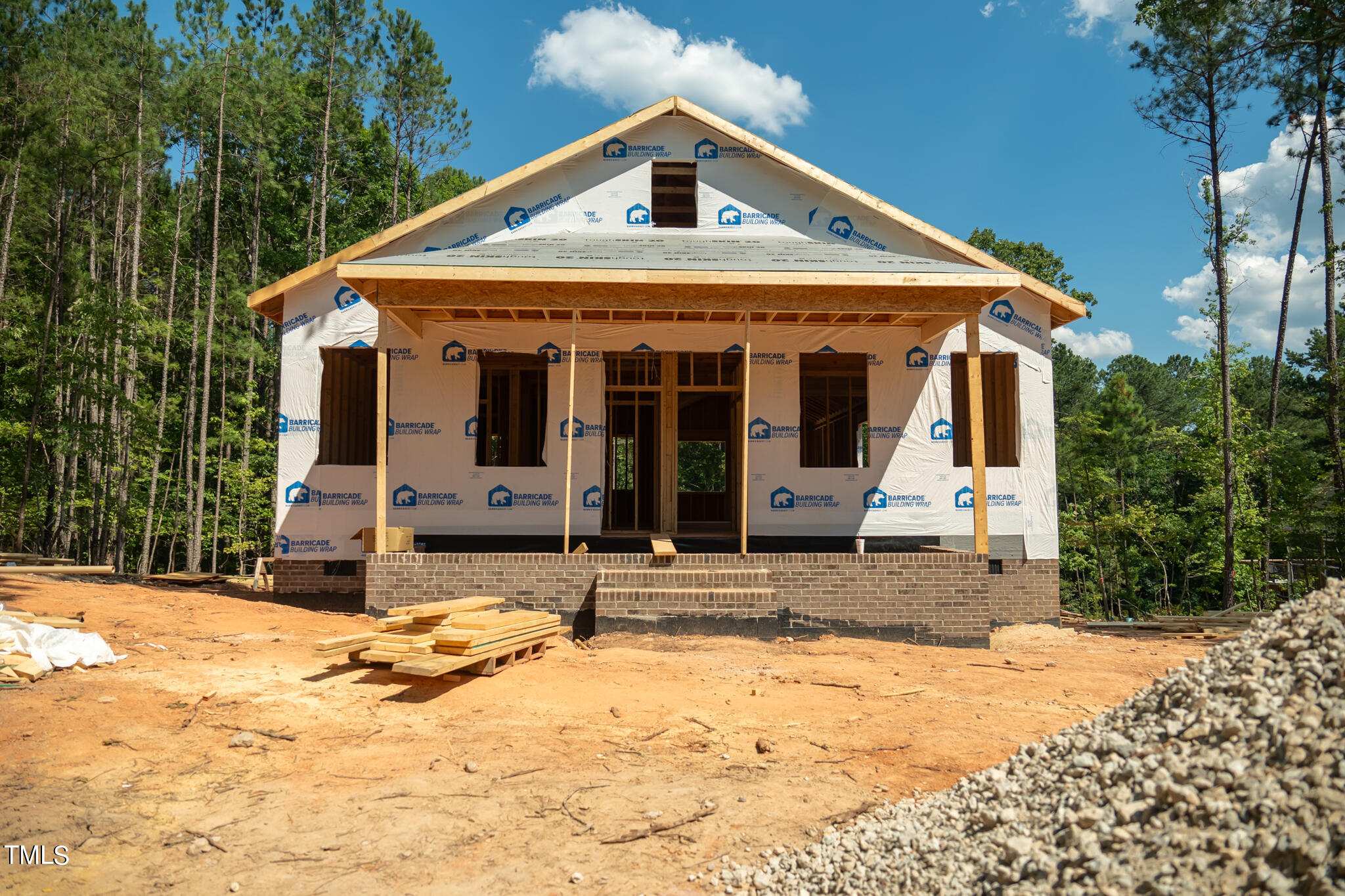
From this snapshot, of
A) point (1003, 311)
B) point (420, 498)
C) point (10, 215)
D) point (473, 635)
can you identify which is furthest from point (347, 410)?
point (10, 215)

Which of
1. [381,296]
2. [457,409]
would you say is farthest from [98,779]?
[457,409]

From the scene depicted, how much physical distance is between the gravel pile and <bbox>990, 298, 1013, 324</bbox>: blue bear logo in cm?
825

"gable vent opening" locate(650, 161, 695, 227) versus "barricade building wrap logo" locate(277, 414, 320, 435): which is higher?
"gable vent opening" locate(650, 161, 695, 227)

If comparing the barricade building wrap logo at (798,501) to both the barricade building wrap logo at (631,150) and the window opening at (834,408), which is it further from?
the barricade building wrap logo at (631,150)

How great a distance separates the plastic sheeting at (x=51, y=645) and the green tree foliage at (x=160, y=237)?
1467 cm

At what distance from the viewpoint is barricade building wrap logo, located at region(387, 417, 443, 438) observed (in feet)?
35.8

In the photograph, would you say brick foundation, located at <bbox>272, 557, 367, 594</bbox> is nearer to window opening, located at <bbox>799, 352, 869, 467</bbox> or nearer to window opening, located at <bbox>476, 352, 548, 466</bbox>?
window opening, located at <bbox>476, 352, 548, 466</bbox>

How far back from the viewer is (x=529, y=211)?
37.4ft

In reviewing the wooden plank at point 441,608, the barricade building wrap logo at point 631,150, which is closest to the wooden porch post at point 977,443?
the barricade building wrap logo at point 631,150

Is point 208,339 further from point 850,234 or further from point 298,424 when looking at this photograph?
point 850,234

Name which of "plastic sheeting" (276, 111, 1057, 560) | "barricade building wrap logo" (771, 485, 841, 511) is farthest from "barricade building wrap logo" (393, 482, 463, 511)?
"barricade building wrap logo" (771, 485, 841, 511)

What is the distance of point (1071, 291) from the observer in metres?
30.5

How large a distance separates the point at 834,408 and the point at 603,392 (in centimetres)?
766

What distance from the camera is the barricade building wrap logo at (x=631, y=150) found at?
37.7 ft
